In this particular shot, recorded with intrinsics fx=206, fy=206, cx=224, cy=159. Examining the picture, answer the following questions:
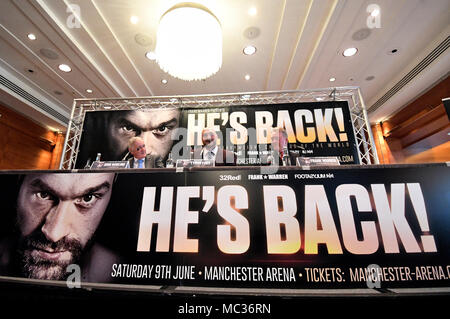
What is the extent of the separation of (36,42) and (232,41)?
3.53 meters

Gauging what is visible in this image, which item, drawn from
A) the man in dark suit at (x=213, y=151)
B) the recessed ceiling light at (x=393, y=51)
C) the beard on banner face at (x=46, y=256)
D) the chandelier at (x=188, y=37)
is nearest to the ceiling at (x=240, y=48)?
the recessed ceiling light at (x=393, y=51)

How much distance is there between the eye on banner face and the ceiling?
322 cm

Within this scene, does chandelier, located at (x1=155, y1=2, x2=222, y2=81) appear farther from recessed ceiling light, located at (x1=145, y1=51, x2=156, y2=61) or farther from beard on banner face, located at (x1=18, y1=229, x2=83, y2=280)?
beard on banner face, located at (x1=18, y1=229, x2=83, y2=280)

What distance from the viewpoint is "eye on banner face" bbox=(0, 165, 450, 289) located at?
0.94 metres

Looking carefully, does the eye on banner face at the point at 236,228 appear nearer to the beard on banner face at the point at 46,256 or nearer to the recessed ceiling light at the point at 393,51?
the beard on banner face at the point at 46,256

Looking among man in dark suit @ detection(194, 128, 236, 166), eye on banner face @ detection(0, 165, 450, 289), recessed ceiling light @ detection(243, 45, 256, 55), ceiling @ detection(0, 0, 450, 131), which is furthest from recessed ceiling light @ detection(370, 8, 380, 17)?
eye on banner face @ detection(0, 165, 450, 289)

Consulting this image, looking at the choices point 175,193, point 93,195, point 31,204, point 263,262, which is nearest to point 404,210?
point 263,262

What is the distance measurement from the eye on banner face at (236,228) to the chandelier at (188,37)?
7.00ft

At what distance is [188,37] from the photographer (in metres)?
2.65

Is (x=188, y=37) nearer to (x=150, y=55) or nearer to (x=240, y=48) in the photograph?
(x=240, y=48)

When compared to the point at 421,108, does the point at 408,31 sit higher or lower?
higher

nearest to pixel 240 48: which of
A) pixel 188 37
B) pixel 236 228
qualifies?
pixel 188 37
